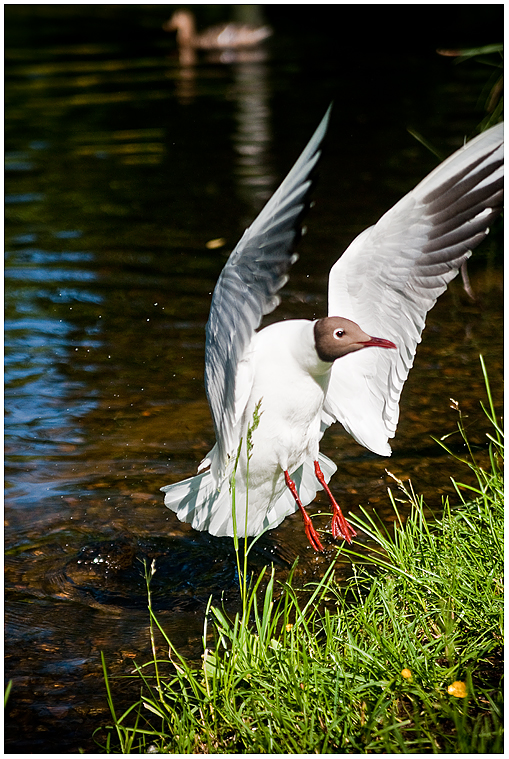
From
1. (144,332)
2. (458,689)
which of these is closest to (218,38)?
(144,332)

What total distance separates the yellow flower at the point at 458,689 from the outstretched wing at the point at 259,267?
47.5 inches

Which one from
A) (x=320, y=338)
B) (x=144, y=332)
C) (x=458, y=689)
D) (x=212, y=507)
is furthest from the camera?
(x=144, y=332)

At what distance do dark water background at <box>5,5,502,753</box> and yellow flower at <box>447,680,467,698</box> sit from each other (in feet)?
3.51

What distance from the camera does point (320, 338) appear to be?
3143 mm

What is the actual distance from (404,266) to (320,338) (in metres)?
0.48

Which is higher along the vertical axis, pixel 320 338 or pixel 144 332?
pixel 320 338

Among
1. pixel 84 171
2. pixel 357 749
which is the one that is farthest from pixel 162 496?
pixel 84 171

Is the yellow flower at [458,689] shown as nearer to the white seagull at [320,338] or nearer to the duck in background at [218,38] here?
the white seagull at [320,338]

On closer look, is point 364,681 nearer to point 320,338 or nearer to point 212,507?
point 320,338

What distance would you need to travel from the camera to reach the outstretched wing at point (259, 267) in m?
2.57

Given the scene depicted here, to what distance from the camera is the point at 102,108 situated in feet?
41.5

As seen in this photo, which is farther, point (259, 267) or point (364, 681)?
point (259, 267)

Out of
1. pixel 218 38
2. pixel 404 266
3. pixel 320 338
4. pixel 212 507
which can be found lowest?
pixel 212 507

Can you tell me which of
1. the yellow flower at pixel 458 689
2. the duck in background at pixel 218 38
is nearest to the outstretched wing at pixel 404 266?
the yellow flower at pixel 458 689
